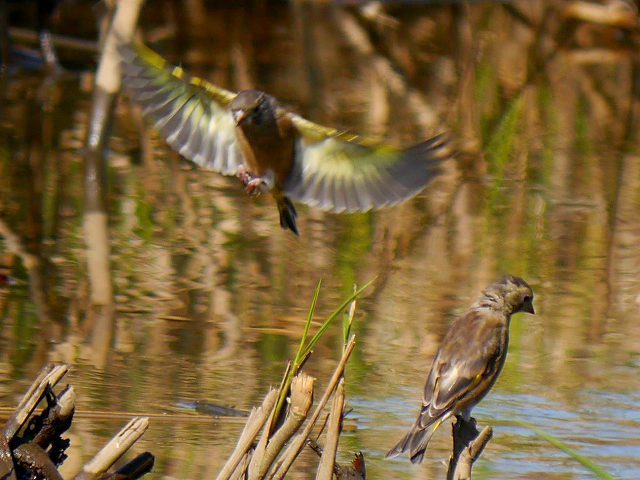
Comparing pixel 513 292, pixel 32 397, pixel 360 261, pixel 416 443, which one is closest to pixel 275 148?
pixel 513 292

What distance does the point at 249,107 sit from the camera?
17.6 ft

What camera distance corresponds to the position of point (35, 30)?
47.0 feet

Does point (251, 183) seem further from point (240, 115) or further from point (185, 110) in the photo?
point (185, 110)

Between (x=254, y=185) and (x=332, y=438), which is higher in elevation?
(x=254, y=185)

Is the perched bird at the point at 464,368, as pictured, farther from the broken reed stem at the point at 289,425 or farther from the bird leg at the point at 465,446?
the broken reed stem at the point at 289,425

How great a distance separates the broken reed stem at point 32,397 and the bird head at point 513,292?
1848mm

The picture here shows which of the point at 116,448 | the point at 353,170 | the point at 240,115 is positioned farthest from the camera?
the point at 353,170

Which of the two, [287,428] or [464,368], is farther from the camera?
[464,368]

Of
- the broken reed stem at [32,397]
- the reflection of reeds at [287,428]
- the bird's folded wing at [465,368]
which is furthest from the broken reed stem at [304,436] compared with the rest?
the bird's folded wing at [465,368]

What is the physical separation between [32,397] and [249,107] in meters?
1.72

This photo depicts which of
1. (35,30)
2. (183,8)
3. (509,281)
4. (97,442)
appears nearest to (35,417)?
(97,442)

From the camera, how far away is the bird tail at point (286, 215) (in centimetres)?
543

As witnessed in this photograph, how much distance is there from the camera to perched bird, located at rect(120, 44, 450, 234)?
5441 millimetres

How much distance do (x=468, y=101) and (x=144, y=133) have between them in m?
3.19
